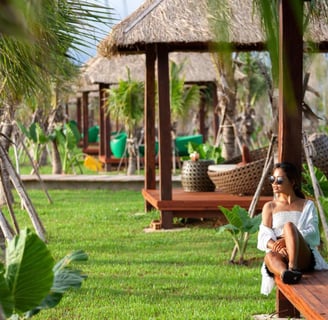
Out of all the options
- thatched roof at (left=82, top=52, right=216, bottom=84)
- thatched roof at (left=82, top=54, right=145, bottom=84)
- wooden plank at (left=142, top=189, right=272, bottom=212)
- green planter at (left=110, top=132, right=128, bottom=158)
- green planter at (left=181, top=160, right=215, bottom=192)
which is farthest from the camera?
green planter at (left=110, top=132, right=128, bottom=158)

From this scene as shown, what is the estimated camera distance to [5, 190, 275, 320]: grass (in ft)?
19.1

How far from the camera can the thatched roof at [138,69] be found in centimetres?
1906

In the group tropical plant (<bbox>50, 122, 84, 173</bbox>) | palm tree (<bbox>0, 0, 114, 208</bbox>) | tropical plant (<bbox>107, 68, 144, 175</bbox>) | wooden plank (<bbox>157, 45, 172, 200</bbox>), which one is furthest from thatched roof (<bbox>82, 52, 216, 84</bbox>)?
palm tree (<bbox>0, 0, 114, 208</bbox>)

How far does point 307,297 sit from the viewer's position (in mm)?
4375

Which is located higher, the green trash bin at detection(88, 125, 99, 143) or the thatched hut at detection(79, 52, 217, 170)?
the thatched hut at detection(79, 52, 217, 170)

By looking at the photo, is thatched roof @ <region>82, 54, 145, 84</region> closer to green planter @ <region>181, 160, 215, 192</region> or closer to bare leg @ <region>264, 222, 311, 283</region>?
green planter @ <region>181, 160, 215, 192</region>

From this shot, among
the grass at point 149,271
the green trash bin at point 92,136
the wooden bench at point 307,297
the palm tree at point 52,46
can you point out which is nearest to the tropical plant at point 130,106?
the grass at point 149,271

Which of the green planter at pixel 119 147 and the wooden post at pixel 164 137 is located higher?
the wooden post at pixel 164 137

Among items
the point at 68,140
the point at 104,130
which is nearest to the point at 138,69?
the point at 68,140

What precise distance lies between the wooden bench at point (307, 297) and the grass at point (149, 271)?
0.98 ft

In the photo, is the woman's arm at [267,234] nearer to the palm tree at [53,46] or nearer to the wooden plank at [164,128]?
the palm tree at [53,46]

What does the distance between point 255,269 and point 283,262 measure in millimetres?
2409

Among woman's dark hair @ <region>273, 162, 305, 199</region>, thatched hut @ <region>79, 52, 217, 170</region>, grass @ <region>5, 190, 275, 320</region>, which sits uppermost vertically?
thatched hut @ <region>79, 52, 217, 170</region>

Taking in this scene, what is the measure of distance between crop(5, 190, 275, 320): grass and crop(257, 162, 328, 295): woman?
0.58 metres
